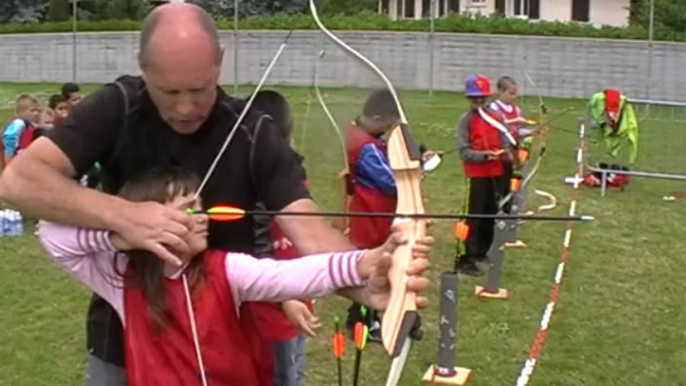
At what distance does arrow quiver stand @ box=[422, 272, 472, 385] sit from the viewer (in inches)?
211

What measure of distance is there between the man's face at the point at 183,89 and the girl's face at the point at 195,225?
17cm

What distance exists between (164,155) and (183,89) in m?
0.23

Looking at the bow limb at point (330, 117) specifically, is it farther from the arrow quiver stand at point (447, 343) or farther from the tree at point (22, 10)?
the tree at point (22, 10)

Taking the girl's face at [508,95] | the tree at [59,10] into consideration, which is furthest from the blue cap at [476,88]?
the tree at [59,10]

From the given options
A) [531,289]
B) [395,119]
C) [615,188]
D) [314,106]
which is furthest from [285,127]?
[615,188]

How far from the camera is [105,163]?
8.48 feet

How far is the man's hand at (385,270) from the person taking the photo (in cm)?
218

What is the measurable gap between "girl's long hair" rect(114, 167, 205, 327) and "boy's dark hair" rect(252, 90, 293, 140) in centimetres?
80

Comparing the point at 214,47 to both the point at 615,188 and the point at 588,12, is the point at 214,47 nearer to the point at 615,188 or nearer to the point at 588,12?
the point at 615,188

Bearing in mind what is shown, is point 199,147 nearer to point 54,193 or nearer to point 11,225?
point 54,193

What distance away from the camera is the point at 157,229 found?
2355 mm

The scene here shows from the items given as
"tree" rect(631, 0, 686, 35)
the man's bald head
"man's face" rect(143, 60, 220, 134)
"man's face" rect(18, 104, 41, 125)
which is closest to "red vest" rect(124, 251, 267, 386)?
"man's face" rect(143, 60, 220, 134)

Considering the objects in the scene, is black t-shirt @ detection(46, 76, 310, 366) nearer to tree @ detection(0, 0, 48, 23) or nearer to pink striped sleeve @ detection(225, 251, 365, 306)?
pink striped sleeve @ detection(225, 251, 365, 306)

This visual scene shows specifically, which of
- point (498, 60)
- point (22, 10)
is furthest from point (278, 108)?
point (22, 10)
